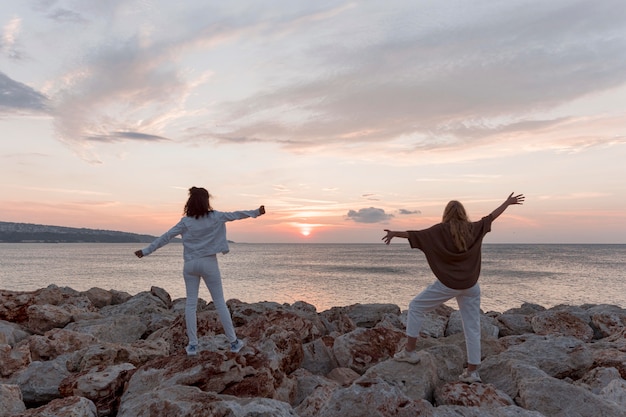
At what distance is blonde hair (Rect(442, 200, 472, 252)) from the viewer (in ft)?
19.9

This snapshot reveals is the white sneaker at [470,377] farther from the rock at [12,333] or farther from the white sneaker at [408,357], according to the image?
the rock at [12,333]

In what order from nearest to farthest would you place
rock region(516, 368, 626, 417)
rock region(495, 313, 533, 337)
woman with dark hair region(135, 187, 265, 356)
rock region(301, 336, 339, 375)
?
rock region(516, 368, 626, 417) < woman with dark hair region(135, 187, 265, 356) < rock region(301, 336, 339, 375) < rock region(495, 313, 533, 337)

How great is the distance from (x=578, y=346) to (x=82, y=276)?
63.6 m

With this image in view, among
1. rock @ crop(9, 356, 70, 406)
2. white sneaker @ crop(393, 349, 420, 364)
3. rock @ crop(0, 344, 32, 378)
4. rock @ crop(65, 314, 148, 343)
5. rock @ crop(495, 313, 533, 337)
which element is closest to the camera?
white sneaker @ crop(393, 349, 420, 364)

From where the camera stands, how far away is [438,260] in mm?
6109

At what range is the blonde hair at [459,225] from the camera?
6.07 meters

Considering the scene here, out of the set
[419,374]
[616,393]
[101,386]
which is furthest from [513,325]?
[101,386]

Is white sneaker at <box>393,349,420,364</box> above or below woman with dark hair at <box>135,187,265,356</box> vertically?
below

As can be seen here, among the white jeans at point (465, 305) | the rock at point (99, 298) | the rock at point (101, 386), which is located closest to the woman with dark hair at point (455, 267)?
the white jeans at point (465, 305)

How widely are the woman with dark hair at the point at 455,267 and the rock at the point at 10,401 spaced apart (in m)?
4.58

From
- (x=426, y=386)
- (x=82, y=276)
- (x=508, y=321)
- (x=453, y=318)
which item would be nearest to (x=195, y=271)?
(x=426, y=386)

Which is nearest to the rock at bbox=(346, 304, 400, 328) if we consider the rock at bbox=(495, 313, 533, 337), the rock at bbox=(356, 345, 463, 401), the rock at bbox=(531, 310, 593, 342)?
the rock at bbox=(495, 313, 533, 337)

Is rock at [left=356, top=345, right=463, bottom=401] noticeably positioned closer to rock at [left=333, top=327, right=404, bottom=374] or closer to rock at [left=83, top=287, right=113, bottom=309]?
rock at [left=333, top=327, right=404, bottom=374]

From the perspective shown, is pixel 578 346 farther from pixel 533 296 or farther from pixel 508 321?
pixel 533 296
